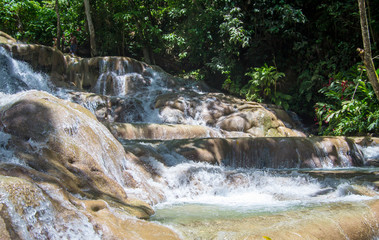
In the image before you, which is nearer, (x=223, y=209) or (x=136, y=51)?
(x=223, y=209)

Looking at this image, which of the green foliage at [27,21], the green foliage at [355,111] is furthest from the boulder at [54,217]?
the green foliage at [27,21]

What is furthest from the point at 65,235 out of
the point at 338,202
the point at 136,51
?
the point at 136,51

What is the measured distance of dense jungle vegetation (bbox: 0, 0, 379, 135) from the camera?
1157 centimetres

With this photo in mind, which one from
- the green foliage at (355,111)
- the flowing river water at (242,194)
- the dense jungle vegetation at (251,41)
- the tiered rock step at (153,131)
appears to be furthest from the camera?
the dense jungle vegetation at (251,41)

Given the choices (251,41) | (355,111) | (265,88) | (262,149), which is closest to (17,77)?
(262,149)

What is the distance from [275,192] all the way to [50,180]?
351 cm

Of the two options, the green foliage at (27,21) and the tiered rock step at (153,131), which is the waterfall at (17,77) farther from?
the green foliage at (27,21)

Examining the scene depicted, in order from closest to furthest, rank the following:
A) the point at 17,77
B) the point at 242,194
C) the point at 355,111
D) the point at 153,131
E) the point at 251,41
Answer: the point at 242,194
the point at 153,131
the point at 355,111
the point at 17,77
the point at 251,41

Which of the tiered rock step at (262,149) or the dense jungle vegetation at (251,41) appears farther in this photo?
the dense jungle vegetation at (251,41)

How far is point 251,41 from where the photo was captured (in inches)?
574

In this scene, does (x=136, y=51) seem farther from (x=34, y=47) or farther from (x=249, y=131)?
(x=249, y=131)

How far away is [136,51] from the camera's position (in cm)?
1891

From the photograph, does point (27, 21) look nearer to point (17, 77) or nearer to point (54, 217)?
point (17, 77)

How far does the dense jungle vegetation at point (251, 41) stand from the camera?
38.0 feet
